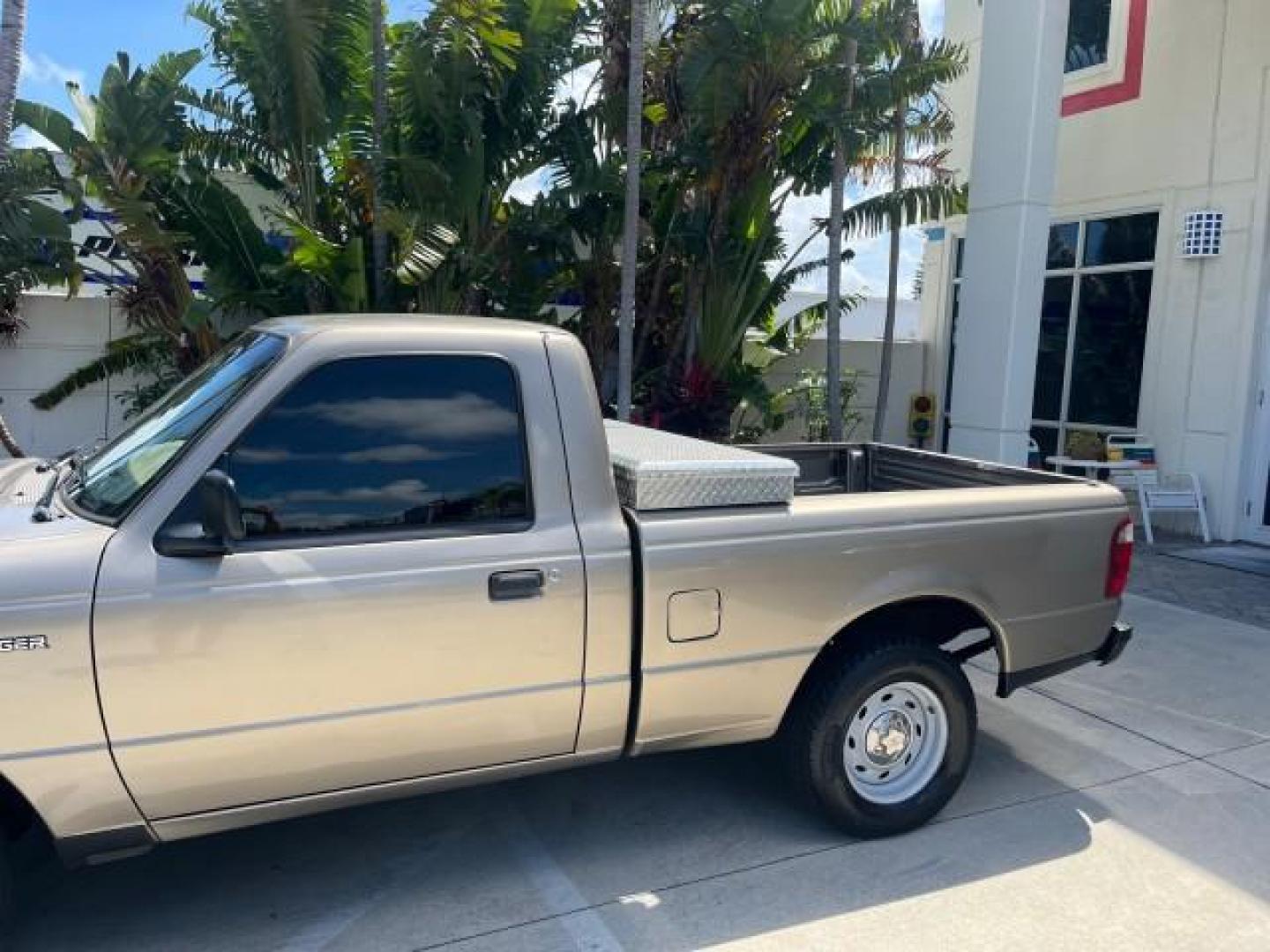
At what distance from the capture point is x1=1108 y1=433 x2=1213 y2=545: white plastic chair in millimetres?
10258

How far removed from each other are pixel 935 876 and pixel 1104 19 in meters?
11.0

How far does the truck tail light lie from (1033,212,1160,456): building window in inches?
290

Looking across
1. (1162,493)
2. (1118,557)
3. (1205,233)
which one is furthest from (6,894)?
(1205,233)

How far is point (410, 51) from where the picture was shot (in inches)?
332

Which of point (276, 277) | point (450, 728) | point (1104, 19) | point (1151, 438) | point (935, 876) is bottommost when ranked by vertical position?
point (935, 876)

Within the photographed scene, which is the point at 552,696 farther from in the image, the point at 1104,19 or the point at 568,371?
the point at 1104,19

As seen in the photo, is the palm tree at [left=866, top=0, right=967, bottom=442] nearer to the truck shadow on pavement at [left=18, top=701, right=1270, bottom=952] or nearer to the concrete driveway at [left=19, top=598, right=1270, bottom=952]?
the concrete driveway at [left=19, top=598, right=1270, bottom=952]

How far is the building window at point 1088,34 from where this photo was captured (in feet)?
38.3

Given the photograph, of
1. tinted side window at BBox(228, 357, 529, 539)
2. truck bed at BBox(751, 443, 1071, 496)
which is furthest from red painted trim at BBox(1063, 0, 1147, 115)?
tinted side window at BBox(228, 357, 529, 539)

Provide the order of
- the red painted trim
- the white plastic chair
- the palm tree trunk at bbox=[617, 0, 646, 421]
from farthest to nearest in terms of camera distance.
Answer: the red painted trim < the white plastic chair < the palm tree trunk at bbox=[617, 0, 646, 421]

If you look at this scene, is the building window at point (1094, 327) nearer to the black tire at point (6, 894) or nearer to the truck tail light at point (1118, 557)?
the truck tail light at point (1118, 557)

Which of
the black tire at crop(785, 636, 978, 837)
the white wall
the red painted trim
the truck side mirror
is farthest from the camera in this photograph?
the red painted trim

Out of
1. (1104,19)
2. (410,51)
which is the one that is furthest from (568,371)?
(1104,19)

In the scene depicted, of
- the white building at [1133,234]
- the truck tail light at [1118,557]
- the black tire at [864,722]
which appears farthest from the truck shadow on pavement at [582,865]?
the white building at [1133,234]
